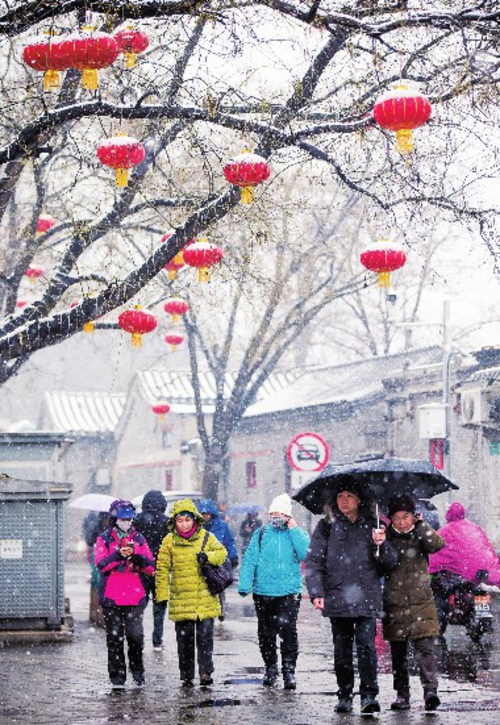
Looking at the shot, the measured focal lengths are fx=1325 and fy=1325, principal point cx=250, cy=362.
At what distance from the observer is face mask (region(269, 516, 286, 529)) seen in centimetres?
1116

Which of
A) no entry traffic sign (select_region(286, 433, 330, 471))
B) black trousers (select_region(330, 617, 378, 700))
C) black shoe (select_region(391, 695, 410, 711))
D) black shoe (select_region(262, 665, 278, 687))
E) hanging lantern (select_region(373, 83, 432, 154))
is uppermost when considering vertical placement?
hanging lantern (select_region(373, 83, 432, 154))

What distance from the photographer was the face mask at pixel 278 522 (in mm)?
11164

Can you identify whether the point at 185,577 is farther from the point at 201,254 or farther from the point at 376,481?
the point at 201,254

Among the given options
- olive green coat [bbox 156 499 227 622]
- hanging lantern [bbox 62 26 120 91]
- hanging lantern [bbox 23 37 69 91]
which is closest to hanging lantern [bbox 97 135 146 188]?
hanging lantern [bbox 23 37 69 91]

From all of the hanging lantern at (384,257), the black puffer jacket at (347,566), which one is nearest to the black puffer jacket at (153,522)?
the hanging lantern at (384,257)

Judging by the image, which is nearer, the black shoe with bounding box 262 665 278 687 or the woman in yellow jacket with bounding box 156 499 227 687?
the woman in yellow jacket with bounding box 156 499 227 687

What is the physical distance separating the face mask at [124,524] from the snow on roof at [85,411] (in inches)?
1896

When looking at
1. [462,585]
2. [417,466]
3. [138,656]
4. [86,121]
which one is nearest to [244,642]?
[462,585]

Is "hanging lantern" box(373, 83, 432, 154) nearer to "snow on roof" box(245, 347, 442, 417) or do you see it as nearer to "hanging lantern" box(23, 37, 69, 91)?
"hanging lantern" box(23, 37, 69, 91)

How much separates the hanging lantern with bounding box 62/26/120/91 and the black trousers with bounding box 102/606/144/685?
4.69 meters

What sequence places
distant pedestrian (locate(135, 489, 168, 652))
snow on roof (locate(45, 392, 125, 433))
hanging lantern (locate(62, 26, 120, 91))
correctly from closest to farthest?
hanging lantern (locate(62, 26, 120, 91)), distant pedestrian (locate(135, 489, 168, 652)), snow on roof (locate(45, 392, 125, 433))

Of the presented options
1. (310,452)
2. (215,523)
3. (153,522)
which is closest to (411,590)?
(215,523)

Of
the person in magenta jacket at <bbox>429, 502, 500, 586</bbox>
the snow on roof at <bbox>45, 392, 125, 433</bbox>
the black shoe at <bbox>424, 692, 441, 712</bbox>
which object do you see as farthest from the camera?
the snow on roof at <bbox>45, 392, 125, 433</bbox>

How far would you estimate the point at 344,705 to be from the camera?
9.62 meters
